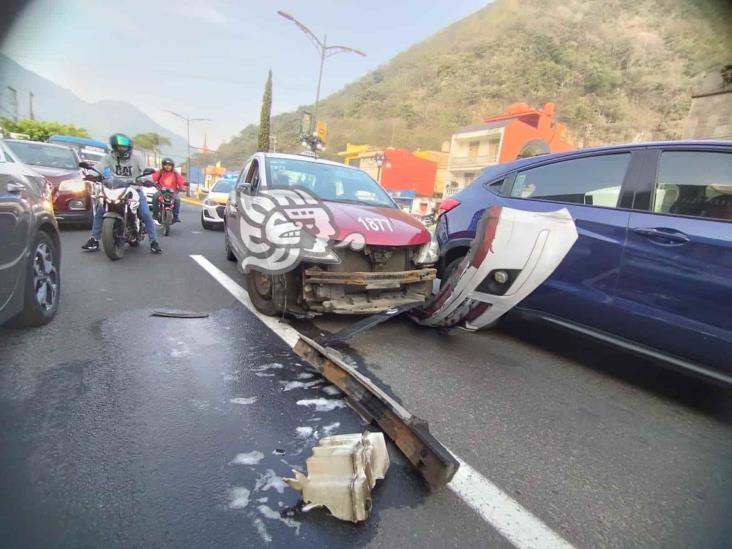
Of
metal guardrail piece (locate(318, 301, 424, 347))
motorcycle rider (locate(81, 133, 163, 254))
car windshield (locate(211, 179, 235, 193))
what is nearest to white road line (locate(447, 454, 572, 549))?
metal guardrail piece (locate(318, 301, 424, 347))

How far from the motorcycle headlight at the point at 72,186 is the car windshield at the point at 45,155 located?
31.3 inches

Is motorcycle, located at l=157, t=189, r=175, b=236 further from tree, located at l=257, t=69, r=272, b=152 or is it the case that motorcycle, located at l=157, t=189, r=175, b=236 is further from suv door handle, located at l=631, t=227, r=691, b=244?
tree, located at l=257, t=69, r=272, b=152

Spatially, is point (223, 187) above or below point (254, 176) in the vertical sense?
below

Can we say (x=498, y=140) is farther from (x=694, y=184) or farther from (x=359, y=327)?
(x=359, y=327)

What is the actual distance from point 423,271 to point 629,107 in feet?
221

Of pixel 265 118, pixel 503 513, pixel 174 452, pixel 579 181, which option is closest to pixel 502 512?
pixel 503 513

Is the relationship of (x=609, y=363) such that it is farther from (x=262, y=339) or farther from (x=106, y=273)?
(x=106, y=273)

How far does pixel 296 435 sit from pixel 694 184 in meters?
2.92

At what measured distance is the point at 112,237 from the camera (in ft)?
17.7

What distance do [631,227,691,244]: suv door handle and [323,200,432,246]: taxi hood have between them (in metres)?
1.65

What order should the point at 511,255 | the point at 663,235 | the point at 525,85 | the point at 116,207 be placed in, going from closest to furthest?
the point at 663,235 → the point at 511,255 → the point at 116,207 → the point at 525,85

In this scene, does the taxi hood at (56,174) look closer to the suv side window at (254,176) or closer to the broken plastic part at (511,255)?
the suv side window at (254,176)

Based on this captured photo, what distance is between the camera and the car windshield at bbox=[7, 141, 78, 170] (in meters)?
7.68

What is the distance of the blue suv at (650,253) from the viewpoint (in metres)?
2.32
